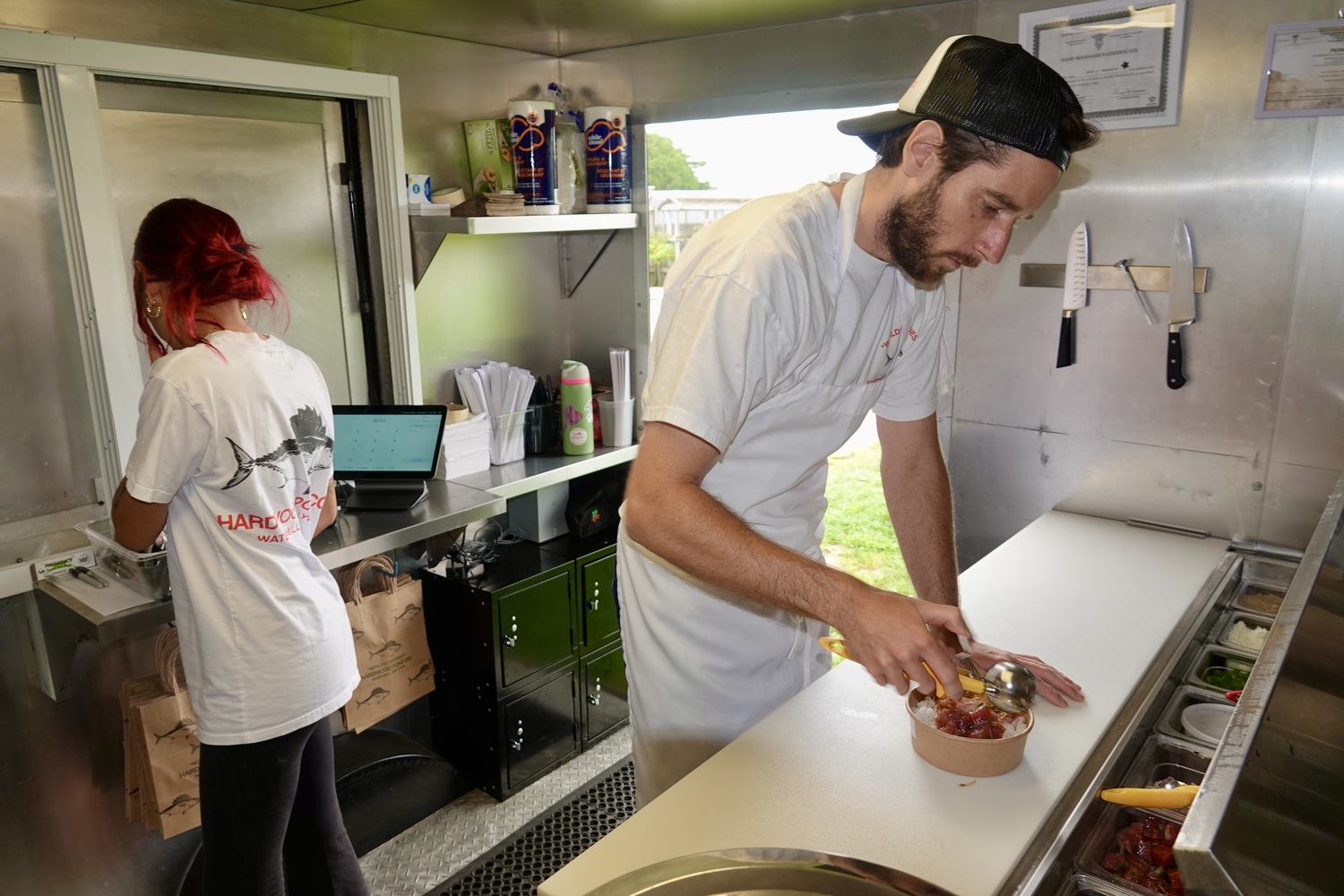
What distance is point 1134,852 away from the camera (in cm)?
123

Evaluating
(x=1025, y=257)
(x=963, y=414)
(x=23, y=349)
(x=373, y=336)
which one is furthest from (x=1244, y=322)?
(x=23, y=349)

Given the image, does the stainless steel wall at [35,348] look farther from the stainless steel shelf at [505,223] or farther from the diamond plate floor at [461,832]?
the diamond plate floor at [461,832]

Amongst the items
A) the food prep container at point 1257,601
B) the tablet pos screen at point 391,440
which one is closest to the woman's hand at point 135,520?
the tablet pos screen at point 391,440

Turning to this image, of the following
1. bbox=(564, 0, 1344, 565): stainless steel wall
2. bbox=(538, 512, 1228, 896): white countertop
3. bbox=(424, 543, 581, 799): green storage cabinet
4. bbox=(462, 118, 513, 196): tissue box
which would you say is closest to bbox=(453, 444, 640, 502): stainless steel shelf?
bbox=(424, 543, 581, 799): green storage cabinet

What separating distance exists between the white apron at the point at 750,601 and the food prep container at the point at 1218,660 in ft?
2.25

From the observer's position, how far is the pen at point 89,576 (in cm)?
200

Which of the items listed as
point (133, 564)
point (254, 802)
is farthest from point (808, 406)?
point (133, 564)

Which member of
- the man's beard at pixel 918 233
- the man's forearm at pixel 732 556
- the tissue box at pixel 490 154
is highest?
the tissue box at pixel 490 154

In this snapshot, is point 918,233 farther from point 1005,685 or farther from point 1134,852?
point 1134,852

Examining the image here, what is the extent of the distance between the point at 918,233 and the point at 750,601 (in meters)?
0.66

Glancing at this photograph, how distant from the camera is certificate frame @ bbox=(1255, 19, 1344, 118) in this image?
75.3 inches

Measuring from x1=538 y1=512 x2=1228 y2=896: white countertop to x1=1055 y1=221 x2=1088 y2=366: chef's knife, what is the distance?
0.72 m

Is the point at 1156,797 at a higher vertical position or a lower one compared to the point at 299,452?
lower

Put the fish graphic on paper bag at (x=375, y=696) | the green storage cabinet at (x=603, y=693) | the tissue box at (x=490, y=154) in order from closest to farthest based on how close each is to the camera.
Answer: the fish graphic on paper bag at (x=375, y=696) → the tissue box at (x=490, y=154) → the green storage cabinet at (x=603, y=693)
